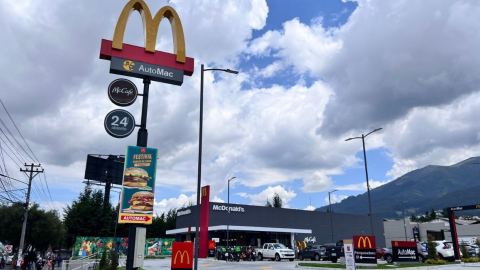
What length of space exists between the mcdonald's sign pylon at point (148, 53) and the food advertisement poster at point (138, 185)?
3329 mm

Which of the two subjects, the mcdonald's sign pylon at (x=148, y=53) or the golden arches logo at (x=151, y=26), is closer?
the mcdonald's sign pylon at (x=148, y=53)

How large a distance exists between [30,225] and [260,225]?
114ft

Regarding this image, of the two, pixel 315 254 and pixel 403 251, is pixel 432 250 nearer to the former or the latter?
pixel 403 251

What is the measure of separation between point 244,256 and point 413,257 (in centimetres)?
1622

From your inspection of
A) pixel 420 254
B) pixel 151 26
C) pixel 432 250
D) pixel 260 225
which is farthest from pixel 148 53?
pixel 260 225

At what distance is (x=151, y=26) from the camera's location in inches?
617

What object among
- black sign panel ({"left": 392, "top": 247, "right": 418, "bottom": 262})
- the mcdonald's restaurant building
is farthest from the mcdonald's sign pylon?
the mcdonald's restaurant building

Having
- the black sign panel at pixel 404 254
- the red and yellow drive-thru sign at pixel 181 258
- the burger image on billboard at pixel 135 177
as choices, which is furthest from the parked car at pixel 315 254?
the burger image on billboard at pixel 135 177

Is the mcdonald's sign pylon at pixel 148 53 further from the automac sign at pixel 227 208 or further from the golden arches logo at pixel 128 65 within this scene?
the automac sign at pixel 227 208

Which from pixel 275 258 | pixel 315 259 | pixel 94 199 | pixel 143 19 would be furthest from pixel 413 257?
pixel 94 199

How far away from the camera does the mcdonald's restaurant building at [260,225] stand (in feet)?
167

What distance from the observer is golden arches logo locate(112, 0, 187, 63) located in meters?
15.0

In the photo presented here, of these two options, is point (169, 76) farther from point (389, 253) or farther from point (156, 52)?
point (389, 253)

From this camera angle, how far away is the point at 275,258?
37.6m
